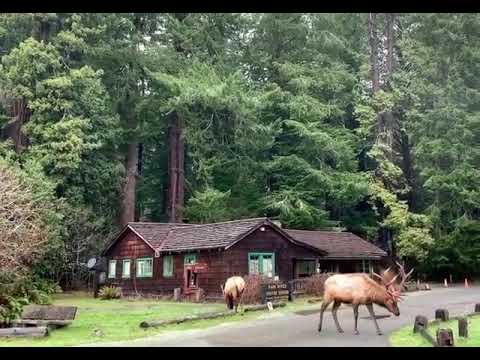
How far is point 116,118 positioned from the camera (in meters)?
29.1

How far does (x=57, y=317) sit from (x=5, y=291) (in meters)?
1.52

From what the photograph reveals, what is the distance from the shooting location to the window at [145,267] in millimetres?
23030

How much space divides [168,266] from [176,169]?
10.2 metres

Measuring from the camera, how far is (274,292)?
58.1 feet

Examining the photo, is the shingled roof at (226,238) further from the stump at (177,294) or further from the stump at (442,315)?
the stump at (442,315)

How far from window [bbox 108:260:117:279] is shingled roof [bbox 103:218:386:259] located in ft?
2.00

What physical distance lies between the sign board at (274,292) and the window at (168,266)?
18.2 ft

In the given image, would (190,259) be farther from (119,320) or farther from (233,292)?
(119,320)

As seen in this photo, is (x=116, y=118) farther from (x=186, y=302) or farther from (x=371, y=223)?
(x=371, y=223)

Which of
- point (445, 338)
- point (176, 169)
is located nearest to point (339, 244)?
point (176, 169)

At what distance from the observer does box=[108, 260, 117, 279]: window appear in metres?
25.0

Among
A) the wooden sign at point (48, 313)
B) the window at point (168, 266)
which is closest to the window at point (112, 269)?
the window at point (168, 266)
